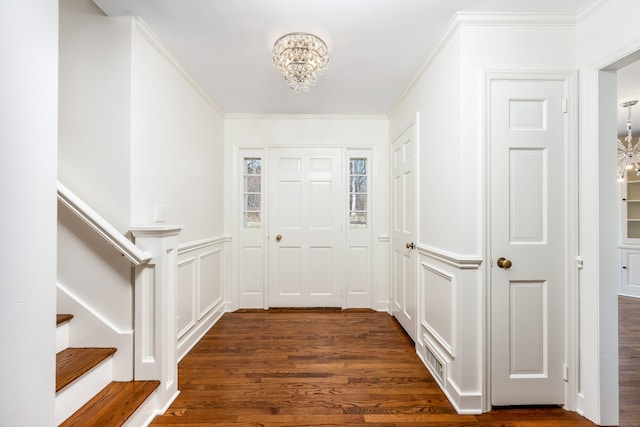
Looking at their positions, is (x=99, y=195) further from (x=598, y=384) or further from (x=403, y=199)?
(x=598, y=384)

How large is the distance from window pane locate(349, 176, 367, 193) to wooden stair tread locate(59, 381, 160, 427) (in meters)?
2.73

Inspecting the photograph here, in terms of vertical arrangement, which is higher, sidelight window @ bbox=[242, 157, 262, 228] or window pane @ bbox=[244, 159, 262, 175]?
window pane @ bbox=[244, 159, 262, 175]

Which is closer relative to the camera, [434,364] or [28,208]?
[28,208]

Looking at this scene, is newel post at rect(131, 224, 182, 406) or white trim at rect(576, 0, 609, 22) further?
newel post at rect(131, 224, 182, 406)

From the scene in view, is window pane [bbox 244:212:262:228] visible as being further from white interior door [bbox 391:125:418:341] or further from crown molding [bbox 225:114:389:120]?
white interior door [bbox 391:125:418:341]

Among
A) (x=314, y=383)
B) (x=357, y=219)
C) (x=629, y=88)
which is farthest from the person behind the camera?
(x=357, y=219)

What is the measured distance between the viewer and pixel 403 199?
286cm

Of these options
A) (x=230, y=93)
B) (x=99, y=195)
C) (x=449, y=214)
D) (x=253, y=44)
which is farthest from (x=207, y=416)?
(x=230, y=93)

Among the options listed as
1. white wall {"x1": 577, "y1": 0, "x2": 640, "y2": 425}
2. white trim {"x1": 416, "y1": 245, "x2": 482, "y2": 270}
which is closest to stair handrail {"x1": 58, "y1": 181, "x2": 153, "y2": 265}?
white trim {"x1": 416, "y1": 245, "x2": 482, "y2": 270}

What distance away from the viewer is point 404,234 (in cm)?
285

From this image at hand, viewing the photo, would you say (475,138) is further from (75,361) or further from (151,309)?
(75,361)

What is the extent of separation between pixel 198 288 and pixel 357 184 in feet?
7.19

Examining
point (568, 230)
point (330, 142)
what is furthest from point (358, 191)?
point (568, 230)

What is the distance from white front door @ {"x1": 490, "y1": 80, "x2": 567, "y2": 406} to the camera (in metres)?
1.71
